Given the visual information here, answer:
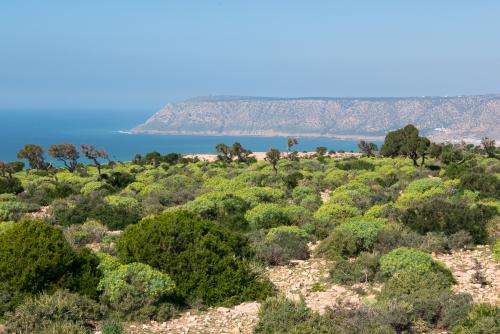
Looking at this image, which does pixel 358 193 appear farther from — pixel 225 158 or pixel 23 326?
pixel 225 158

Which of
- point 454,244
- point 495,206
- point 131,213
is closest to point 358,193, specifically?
point 495,206

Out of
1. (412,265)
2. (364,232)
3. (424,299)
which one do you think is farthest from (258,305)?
(364,232)

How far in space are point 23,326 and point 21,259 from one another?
6.88 feet

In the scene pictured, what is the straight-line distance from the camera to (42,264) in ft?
33.4

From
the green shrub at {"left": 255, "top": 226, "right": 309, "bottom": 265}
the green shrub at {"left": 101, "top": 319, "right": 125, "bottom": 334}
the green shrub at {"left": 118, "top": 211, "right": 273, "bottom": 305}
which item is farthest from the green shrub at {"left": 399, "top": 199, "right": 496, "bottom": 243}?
the green shrub at {"left": 101, "top": 319, "right": 125, "bottom": 334}

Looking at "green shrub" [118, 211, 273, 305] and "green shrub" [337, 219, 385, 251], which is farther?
"green shrub" [337, 219, 385, 251]

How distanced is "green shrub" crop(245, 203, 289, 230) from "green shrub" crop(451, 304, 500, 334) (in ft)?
28.7

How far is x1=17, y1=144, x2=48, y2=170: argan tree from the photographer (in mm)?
39719

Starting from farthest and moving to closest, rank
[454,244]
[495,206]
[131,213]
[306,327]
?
[131,213]
[495,206]
[454,244]
[306,327]

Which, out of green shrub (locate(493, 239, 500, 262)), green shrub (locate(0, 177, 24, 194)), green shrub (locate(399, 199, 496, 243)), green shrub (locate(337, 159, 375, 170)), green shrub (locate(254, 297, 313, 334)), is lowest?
green shrub (locate(0, 177, 24, 194))

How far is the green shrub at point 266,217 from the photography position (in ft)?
56.5

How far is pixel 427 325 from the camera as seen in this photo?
9.16 m

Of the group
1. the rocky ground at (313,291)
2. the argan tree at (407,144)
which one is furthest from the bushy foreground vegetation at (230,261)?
the argan tree at (407,144)

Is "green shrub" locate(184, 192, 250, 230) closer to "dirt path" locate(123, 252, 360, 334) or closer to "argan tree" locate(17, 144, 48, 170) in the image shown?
"dirt path" locate(123, 252, 360, 334)
